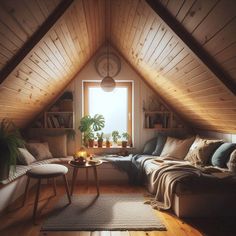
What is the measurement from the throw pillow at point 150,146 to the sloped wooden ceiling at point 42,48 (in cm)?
210

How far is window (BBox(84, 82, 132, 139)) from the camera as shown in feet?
15.6

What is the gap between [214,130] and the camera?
155 inches

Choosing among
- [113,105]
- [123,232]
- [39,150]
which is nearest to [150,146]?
[113,105]

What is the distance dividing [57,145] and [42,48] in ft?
7.35

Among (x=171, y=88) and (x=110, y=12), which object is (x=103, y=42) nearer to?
(x=110, y=12)

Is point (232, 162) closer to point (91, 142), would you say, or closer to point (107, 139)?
point (107, 139)

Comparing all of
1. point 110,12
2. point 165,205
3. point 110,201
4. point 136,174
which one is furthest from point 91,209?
point 110,12

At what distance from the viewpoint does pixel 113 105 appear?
4785 mm

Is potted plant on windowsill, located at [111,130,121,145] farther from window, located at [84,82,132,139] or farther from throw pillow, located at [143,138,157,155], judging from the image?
throw pillow, located at [143,138,157,155]

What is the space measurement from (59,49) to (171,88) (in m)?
1.85

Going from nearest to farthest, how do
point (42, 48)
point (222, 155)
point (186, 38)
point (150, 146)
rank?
point (186, 38) → point (42, 48) → point (222, 155) → point (150, 146)

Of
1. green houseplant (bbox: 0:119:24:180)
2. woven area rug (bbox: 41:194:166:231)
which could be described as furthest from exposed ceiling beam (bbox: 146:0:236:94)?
green houseplant (bbox: 0:119:24:180)

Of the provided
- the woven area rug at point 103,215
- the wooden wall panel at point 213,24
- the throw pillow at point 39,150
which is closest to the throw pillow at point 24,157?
the throw pillow at point 39,150

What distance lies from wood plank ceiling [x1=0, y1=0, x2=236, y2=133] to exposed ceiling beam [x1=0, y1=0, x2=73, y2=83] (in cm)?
4
